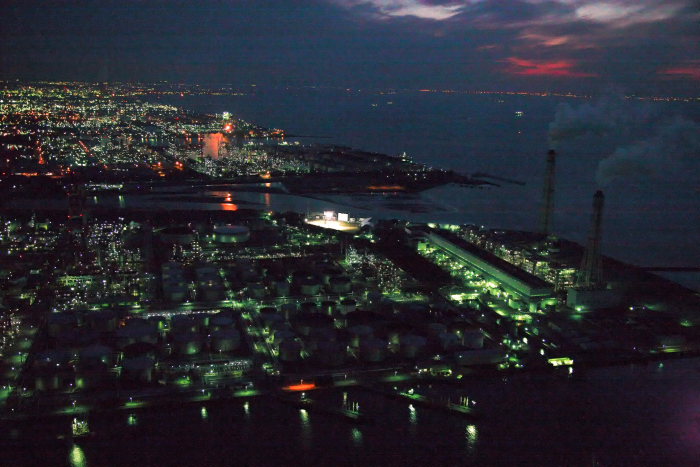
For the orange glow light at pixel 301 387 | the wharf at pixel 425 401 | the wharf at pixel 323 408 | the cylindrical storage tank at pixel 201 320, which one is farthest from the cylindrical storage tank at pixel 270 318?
the wharf at pixel 425 401

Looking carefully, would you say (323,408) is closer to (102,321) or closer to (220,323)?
(220,323)

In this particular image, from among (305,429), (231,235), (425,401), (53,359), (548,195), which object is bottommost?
(305,429)

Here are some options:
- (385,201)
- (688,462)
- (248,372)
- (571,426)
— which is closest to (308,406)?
(248,372)

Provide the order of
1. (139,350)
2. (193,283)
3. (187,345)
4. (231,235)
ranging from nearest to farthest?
(139,350) → (187,345) → (193,283) → (231,235)

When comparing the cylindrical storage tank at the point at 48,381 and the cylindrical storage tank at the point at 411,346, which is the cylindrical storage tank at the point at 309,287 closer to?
the cylindrical storage tank at the point at 411,346

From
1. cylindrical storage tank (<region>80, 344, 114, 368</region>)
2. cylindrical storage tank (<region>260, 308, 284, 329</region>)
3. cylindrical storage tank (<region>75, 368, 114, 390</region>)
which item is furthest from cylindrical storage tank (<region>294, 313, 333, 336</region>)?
cylindrical storage tank (<region>75, 368, 114, 390</region>)

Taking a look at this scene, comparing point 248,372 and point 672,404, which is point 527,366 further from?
point 248,372

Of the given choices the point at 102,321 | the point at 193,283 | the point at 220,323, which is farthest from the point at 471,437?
the point at 193,283
